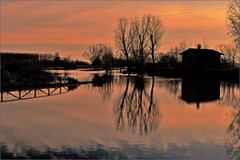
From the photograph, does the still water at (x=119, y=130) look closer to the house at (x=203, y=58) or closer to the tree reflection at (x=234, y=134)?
the tree reflection at (x=234, y=134)

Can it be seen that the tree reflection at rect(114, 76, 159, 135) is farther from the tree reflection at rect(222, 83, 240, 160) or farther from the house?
the house

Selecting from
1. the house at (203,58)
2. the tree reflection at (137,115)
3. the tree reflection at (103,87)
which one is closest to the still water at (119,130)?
the tree reflection at (137,115)

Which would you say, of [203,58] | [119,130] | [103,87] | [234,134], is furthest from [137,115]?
[203,58]

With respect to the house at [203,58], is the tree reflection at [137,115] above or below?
below

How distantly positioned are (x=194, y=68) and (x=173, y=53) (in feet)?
162

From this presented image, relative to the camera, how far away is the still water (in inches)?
492

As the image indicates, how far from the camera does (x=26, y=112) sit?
2200 cm

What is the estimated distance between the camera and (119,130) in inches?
651

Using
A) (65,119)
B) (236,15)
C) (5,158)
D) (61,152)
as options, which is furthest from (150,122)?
(236,15)

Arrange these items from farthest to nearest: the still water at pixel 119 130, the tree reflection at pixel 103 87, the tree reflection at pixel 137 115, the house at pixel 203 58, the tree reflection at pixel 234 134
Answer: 1. the house at pixel 203 58
2. the tree reflection at pixel 103 87
3. the tree reflection at pixel 137 115
4. the tree reflection at pixel 234 134
5. the still water at pixel 119 130

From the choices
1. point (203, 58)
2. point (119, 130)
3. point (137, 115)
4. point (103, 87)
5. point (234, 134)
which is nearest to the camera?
point (234, 134)

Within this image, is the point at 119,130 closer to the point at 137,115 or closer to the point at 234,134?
the point at 234,134

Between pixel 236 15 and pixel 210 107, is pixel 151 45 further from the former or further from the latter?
pixel 210 107

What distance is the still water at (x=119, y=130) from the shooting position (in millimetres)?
12500
